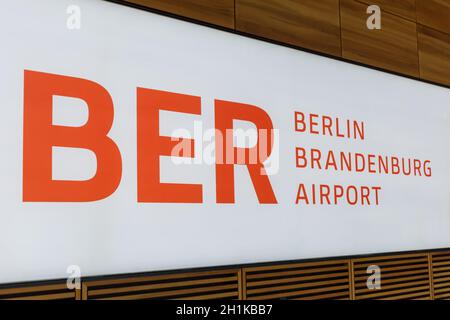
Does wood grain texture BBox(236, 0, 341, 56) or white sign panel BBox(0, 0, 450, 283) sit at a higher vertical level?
wood grain texture BBox(236, 0, 341, 56)

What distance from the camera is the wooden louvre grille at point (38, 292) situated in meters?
2.00

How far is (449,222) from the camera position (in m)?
4.19

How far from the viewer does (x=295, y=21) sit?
324 cm

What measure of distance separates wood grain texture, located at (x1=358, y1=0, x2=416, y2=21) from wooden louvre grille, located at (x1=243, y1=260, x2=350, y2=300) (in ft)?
6.44

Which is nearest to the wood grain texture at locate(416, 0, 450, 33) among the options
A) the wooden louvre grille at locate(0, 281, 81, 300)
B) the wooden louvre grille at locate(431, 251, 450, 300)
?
the wooden louvre grille at locate(431, 251, 450, 300)

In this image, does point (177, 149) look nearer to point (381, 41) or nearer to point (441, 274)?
point (381, 41)

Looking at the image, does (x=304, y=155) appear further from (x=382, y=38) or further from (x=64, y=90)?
(x=64, y=90)

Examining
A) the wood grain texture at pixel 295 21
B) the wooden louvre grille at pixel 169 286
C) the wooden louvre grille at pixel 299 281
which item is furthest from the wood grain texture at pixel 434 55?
the wooden louvre grille at pixel 169 286

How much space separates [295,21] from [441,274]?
2382mm

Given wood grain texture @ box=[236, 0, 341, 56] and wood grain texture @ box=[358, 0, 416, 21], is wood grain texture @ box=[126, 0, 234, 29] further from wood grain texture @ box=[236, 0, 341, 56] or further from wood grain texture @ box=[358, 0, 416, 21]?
wood grain texture @ box=[358, 0, 416, 21]

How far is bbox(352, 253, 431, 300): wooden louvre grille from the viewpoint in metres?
3.43

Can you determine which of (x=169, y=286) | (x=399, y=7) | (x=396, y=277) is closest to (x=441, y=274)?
(x=396, y=277)
